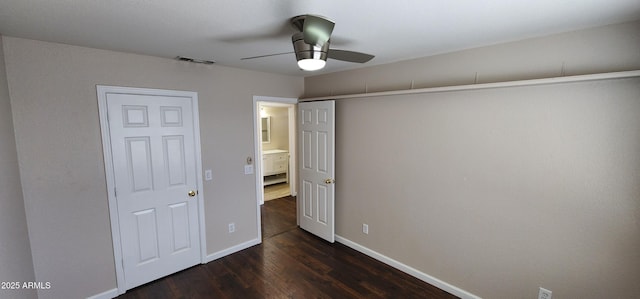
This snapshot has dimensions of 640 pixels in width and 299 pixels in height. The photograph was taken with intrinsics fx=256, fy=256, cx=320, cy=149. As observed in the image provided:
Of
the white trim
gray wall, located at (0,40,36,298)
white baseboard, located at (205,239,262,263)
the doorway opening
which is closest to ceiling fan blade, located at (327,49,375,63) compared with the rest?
the white trim

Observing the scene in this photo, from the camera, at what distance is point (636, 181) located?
5.41 ft

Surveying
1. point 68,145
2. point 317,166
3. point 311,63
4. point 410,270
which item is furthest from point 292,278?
point 68,145

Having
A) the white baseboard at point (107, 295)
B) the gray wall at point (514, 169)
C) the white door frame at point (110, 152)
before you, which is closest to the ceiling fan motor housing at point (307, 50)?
the gray wall at point (514, 169)

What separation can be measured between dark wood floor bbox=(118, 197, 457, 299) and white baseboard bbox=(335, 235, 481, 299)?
53mm

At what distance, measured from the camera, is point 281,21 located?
1.60 metres

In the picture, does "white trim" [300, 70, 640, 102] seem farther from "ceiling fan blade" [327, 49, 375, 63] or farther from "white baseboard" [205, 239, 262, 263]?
"white baseboard" [205, 239, 262, 263]

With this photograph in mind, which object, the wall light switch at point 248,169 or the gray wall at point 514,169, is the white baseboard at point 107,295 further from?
the gray wall at point 514,169

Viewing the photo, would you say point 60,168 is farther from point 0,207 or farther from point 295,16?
point 295,16

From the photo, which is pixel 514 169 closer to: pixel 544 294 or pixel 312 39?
pixel 544 294

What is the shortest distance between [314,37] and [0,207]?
2.06 m

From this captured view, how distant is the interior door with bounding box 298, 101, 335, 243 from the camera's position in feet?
10.9

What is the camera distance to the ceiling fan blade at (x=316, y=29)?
1.36m

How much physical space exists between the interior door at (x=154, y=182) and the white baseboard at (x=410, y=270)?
1.90m

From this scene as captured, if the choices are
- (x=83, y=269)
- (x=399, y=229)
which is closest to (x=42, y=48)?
(x=83, y=269)
